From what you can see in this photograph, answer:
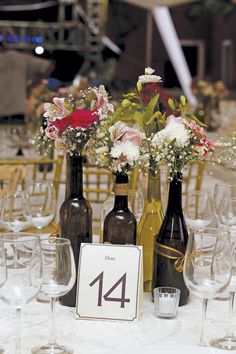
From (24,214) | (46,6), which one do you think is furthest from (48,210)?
(46,6)

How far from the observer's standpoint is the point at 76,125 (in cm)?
167

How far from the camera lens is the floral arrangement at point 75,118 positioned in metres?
1.68

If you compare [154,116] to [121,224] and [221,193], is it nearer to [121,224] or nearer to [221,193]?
[121,224]

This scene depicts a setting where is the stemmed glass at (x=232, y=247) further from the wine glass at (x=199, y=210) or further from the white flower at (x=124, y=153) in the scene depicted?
the white flower at (x=124, y=153)

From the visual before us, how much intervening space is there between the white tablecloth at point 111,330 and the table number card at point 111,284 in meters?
0.02

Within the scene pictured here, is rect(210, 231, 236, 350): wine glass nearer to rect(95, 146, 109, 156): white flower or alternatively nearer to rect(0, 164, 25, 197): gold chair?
rect(95, 146, 109, 156): white flower

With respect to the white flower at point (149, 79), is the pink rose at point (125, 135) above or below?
below

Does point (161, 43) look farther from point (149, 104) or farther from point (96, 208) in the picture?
point (149, 104)

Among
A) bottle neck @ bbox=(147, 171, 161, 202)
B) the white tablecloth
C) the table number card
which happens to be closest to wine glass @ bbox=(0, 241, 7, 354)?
the white tablecloth

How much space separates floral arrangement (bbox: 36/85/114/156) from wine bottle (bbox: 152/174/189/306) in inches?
9.3

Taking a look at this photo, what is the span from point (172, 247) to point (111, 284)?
0.21 meters

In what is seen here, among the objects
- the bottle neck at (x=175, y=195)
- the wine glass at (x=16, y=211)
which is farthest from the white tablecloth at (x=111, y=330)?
the wine glass at (x=16, y=211)

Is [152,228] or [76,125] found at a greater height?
[76,125]

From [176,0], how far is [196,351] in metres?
9.86
